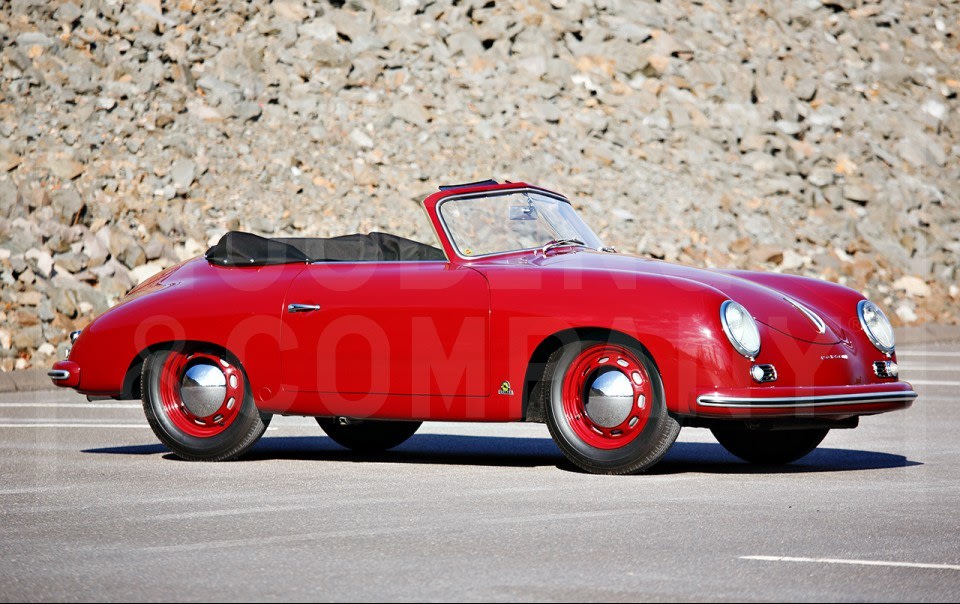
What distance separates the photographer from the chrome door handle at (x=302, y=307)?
8.39 m

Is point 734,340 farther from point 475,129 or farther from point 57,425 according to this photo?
point 475,129

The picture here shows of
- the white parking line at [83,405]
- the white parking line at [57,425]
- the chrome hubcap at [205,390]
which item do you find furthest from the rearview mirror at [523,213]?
the white parking line at [83,405]

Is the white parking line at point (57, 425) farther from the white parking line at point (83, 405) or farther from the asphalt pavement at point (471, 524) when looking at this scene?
the white parking line at point (83, 405)

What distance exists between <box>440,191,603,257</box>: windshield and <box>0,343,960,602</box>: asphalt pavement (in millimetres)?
1274

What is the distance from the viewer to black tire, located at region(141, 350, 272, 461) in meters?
8.60

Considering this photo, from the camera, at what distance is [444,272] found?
26.9 feet

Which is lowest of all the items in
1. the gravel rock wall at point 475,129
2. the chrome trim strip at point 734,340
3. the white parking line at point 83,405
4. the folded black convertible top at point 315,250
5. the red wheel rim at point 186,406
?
the white parking line at point 83,405

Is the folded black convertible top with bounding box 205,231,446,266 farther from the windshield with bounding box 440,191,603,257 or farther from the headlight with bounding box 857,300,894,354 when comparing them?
the headlight with bounding box 857,300,894,354

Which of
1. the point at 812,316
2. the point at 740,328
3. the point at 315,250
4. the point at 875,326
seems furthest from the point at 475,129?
the point at 740,328

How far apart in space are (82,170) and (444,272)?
15.6 metres

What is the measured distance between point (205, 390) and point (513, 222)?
2.11 m

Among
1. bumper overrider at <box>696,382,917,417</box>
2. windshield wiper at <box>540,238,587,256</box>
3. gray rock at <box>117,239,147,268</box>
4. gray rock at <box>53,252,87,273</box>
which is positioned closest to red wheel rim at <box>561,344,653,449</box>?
bumper overrider at <box>696,382,917,417</box>

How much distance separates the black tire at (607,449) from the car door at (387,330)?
0.39 meters

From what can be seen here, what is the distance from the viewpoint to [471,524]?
6156mm
